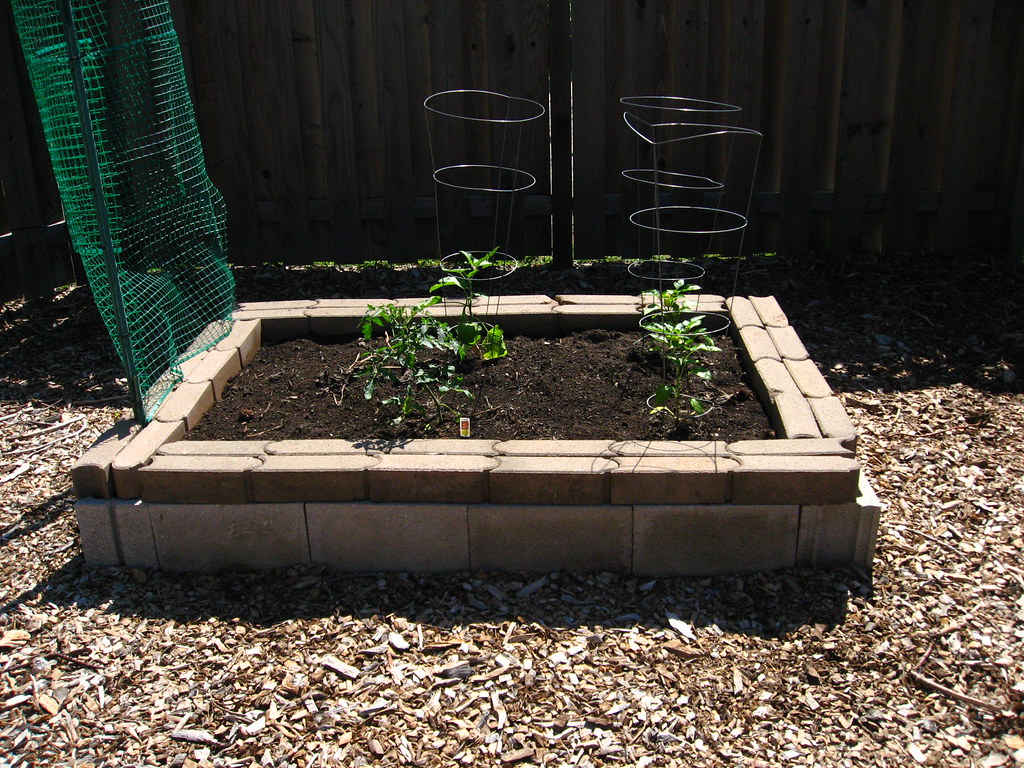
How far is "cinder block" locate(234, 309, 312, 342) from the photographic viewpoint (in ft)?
15.1

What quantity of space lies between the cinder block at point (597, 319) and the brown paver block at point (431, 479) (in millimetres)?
1409

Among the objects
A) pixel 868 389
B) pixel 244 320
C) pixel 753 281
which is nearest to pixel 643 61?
pixel 753 281

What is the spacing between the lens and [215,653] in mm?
3029

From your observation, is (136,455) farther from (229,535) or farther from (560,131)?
(560,131)

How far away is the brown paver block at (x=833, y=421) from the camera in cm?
340

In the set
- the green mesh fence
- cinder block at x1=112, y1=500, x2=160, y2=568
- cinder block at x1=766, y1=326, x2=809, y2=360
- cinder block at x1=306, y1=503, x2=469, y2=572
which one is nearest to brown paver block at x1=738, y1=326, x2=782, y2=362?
cinder block at x1=766, y1=326, x2=809, y2=360

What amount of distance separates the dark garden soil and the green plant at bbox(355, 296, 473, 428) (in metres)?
0.04

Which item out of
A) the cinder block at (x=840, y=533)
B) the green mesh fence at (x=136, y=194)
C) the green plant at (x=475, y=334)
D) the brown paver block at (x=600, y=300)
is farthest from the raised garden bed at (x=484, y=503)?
the brown paver block at (x=600, y=300)

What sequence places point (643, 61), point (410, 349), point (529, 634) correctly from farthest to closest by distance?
point (643, 61)
point (410, 349)
point (529, 634)

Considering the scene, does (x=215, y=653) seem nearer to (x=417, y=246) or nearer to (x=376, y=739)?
(x=376, y=739)

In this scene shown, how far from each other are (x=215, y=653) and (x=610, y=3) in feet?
14.3

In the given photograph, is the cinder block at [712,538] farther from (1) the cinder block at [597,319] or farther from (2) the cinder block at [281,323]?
(2) the cinder block at [281,323]

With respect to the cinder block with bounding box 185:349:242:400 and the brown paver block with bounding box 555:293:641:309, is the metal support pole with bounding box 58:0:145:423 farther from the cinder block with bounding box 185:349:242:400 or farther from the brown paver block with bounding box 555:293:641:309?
the brown paver block with bounding box 555:293:641:309

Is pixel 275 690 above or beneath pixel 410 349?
beneath
